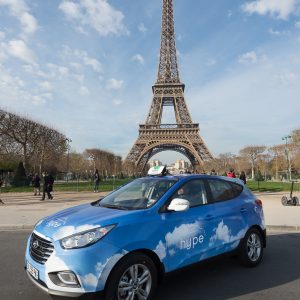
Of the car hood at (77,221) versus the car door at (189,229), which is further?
the car door at (189,229)

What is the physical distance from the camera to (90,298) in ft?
13.4

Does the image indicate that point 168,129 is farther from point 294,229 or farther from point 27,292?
point 27,292

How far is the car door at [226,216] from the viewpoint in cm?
568

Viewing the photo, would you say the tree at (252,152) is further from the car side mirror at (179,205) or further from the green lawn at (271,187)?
the car side mirror at (179,205)

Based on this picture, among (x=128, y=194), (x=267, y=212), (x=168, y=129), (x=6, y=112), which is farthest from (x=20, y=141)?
(x=128, y=194)

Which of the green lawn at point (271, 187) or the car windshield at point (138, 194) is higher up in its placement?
the car windshield at point (138, 194)

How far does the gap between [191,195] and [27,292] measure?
8.56 ft

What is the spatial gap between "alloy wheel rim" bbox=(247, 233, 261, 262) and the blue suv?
0.11m

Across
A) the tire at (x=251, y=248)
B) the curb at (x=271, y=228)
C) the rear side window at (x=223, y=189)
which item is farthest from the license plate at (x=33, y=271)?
the curb at (x=271, y=228)

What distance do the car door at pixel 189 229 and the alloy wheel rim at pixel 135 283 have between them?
14.3 inches

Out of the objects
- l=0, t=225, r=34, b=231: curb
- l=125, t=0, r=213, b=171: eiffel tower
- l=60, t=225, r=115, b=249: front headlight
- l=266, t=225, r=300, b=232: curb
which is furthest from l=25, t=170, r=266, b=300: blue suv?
l=125, t=0, r=213, b=171: eiffel tower

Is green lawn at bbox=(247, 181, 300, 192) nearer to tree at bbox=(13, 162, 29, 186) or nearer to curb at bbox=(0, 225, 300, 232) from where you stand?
curb at bbox=(0, 225, 300, 232)

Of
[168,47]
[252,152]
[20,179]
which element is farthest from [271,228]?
[252,152]

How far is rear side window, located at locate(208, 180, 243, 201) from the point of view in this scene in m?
6.11
